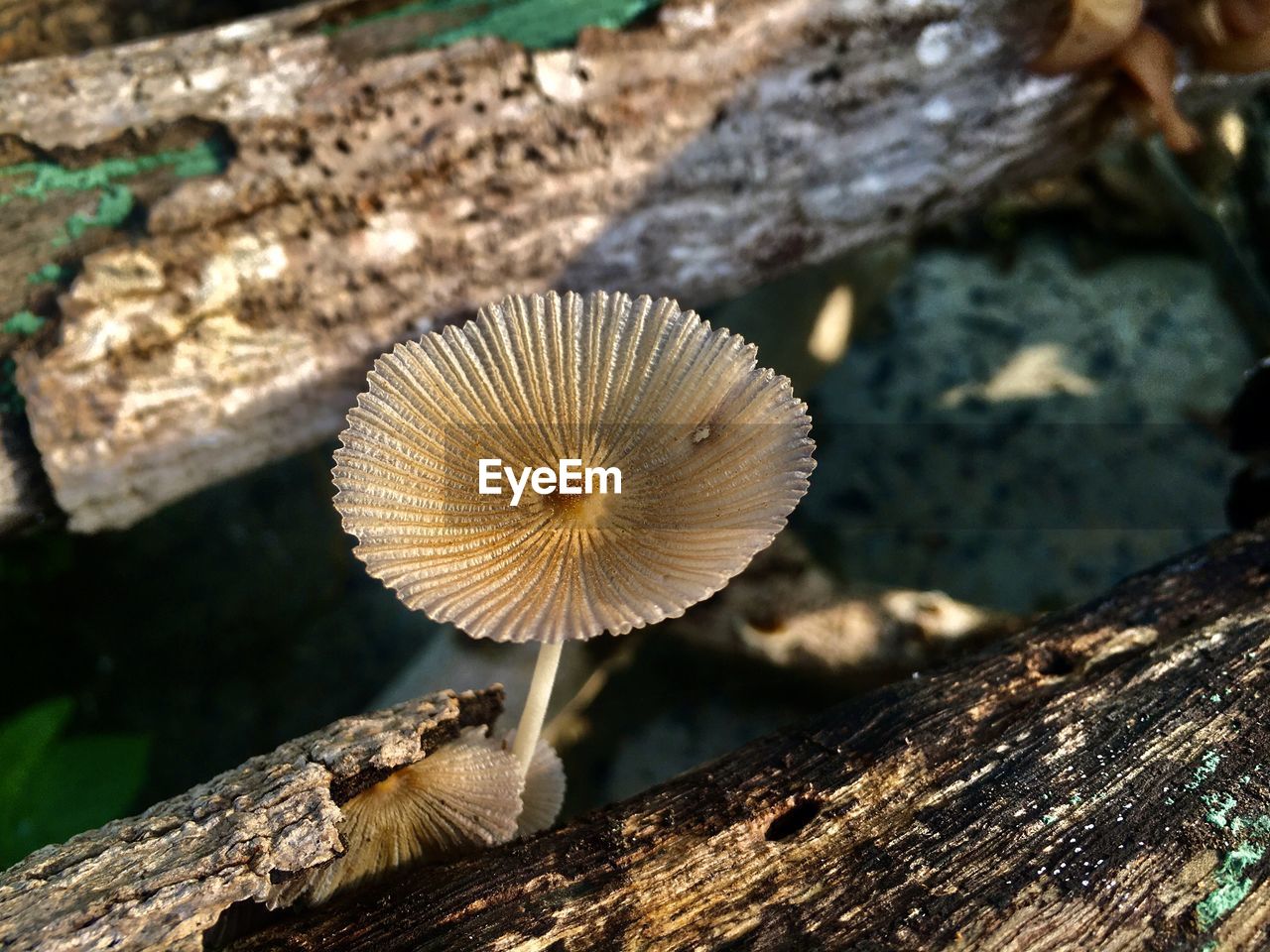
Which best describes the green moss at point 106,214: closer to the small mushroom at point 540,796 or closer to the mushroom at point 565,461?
the mushroom at point 565,461

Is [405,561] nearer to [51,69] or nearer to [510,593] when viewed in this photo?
[510,593]

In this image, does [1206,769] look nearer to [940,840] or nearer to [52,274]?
[940,840]

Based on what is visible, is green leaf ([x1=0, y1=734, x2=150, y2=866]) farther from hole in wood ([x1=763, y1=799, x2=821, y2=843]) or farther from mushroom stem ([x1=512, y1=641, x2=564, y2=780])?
hole in wood ([x1=763, y1=799, x2=821, y2=843])

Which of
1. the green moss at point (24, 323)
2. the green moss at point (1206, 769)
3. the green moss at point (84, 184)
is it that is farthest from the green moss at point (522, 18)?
the green moss at point (1206, 769)

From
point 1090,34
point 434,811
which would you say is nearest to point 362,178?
point 434,811

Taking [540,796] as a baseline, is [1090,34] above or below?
above

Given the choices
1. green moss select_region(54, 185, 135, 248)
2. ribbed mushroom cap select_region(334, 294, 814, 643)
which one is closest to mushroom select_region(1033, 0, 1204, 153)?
ribbed mushroom cap select_region(334, 294, 814, 643)
